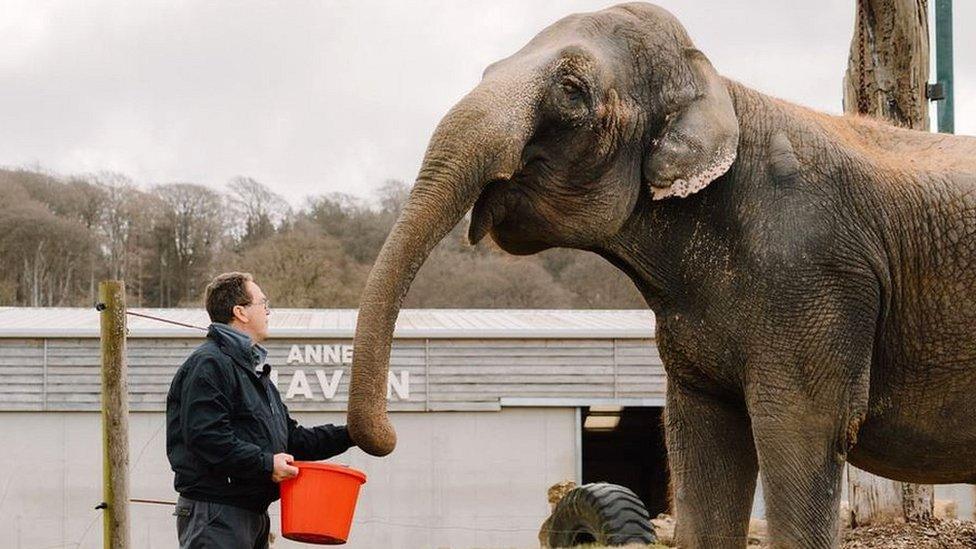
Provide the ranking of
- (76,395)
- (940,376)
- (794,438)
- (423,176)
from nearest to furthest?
(423,176), (794,438), (940,376), (76,395)

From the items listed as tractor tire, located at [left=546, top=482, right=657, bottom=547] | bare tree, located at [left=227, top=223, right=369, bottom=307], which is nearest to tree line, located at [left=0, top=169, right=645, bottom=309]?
bare tree, located at [left=227, top=223, right=369, bottom=307]

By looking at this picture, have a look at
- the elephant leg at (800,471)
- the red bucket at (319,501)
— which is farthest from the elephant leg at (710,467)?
the red bucket at (319,501)

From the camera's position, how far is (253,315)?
552 cm

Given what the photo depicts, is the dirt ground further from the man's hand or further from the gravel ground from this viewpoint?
the man's hand

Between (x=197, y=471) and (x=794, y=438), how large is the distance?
2258 millimetres

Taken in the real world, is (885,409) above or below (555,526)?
above

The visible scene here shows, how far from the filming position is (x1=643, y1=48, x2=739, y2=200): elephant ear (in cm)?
443

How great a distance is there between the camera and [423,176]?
422 cm

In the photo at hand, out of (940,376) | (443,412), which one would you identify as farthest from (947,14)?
(443,412)

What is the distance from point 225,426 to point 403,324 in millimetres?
22665

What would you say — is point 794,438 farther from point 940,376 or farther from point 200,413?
point 200,413

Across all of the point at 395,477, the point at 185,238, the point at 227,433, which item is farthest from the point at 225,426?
the point at 185,238

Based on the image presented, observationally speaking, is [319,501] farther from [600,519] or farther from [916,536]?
[600,519]

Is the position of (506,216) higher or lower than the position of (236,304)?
higher
